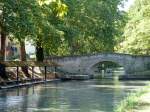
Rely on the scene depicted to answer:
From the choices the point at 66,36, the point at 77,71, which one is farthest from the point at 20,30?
the point at 77,71

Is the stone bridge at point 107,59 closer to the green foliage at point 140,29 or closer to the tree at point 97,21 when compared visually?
the tree at point 97,21

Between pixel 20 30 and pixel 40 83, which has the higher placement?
pixel 20 30

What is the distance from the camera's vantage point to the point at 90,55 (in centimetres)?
7306

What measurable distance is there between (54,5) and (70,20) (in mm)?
57979

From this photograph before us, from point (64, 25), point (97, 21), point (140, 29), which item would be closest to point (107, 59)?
point (97, 21)

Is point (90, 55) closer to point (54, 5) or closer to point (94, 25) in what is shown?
point (94, 25)

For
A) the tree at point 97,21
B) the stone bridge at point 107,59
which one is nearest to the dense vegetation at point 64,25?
the tree at point 97,21

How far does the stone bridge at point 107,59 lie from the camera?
72.2 m

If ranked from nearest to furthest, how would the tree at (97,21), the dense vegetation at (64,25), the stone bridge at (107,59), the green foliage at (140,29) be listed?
the dense vegetation at (64,25) → the green foliage at (140,29) → the tree at (97,21) → the stone bridge at (107,59)

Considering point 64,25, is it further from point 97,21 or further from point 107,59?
point 107,59

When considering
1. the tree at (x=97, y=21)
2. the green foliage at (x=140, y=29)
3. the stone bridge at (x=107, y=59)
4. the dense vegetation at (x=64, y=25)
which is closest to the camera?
the dense vegetation at (x=64, y=25)

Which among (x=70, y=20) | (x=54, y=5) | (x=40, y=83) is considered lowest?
(x=40, y=83)

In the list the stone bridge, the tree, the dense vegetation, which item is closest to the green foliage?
the stone bridge

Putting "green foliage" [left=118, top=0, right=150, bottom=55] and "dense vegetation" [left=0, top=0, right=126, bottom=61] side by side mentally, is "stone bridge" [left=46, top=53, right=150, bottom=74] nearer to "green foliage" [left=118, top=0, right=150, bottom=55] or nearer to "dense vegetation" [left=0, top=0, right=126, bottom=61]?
"dense vegetation" [left=0, top=0, right=126, bottom=61]
